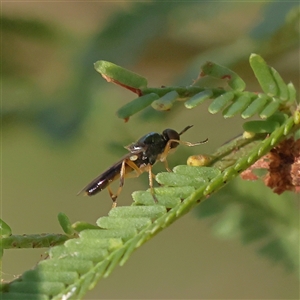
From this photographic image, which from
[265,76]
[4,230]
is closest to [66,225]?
[4,230]

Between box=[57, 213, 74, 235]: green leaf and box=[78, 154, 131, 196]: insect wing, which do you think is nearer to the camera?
box=[57, 213, 74, 235]: green leaf

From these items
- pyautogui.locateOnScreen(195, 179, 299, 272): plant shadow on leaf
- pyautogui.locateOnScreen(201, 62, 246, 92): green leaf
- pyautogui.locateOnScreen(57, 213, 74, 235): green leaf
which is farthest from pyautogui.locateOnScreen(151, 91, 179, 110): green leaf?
pyautogui.locateOnScreen(195, 179, 299, 272): plant shadow on leaf

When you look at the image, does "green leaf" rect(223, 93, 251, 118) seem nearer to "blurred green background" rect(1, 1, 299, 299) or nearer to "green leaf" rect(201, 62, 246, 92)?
"green leaf" rect(201, 62, 246, 92)

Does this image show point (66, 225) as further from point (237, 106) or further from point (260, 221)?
point (260, 221)

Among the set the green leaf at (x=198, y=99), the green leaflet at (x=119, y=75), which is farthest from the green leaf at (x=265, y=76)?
the green leaflet at (x=119, y=75)

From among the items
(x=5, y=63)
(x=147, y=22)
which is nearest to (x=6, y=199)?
(x=5, y=63)

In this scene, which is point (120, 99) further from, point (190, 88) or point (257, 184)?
point (190, 88)

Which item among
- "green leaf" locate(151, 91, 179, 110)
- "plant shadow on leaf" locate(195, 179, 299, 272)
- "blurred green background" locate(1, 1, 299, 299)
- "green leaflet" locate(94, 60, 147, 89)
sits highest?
"blurred green background" locate(1, 1, 299, 299)
